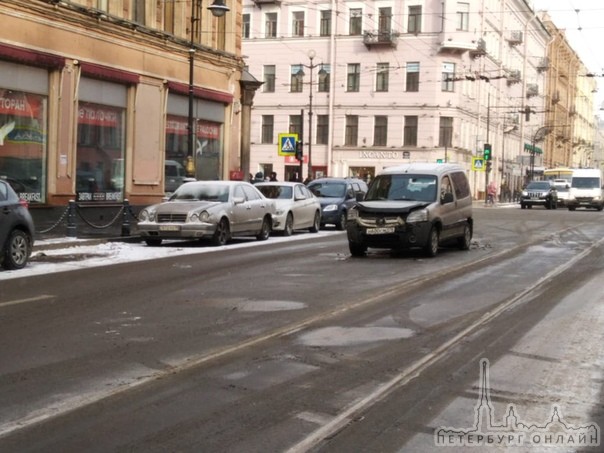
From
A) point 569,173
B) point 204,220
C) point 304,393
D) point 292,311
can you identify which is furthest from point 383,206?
point 569,173

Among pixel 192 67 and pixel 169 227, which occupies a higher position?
pixel 192 67

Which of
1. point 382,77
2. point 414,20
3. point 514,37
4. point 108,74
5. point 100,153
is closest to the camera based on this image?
point 108,74

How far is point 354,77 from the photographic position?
62.8 m

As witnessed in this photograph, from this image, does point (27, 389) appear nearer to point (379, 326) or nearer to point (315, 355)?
point (315, 355)

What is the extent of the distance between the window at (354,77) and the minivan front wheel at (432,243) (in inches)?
1831

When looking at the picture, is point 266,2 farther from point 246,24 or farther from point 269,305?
point 269,305

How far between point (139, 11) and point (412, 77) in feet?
124

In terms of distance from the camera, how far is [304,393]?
20.4 feet

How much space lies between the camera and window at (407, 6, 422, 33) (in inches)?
2395

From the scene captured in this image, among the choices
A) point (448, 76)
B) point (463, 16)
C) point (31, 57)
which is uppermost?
point (463, 16)

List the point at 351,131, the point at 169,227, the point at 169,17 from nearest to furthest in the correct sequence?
the point at 169,227 < the point at 169,17 < the point at 351,131

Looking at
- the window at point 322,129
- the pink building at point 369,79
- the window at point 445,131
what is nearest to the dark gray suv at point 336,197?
the pink building at point 369,79

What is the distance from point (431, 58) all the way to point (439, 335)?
54.2 m

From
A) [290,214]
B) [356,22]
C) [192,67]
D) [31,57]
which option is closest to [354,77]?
[356,22]
